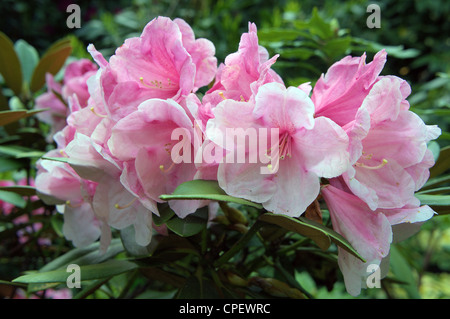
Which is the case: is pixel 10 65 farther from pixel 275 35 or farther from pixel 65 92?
pixel 275 35

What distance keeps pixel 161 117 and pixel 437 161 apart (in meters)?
0.53

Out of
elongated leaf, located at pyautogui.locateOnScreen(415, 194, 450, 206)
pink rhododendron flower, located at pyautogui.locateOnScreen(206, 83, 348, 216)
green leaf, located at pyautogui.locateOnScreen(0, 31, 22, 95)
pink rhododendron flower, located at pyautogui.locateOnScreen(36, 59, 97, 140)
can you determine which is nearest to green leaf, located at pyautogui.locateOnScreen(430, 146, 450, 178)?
elongated leaf, located at pyautogui.locateOnScreen(415, 194, 450, 206)

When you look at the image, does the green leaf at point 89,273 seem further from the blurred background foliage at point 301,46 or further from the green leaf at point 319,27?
the green leaf at point 319,27

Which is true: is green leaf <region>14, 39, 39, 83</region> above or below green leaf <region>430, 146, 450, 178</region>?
above

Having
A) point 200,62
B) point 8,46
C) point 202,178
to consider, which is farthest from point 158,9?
point 202,178

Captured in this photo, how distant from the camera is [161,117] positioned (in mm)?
545

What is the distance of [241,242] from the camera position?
618mm

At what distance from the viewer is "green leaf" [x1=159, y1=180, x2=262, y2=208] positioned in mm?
453

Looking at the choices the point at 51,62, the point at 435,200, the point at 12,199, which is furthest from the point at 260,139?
the point at 51,62

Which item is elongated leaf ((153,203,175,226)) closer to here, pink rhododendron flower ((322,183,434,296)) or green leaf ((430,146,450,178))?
pink rhododendron flower ((322,183,434,296))

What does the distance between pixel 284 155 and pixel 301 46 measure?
978mm

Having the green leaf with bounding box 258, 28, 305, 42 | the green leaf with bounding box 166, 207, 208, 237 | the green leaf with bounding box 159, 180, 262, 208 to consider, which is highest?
the green leaf with bounding box 258, 28, 305, 42

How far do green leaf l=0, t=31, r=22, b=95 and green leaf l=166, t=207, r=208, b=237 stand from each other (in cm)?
72

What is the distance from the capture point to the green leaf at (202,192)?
1.49 ft
